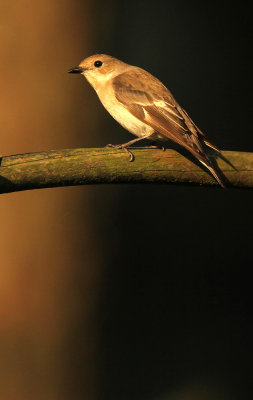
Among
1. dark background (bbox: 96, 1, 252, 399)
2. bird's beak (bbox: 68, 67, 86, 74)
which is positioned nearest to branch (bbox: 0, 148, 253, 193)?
bird's beak (bbox: 68, 67, 86, 74)

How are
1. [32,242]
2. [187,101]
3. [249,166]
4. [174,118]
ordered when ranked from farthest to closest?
[187,101]
[32,242]
[174,118]
[249,166]

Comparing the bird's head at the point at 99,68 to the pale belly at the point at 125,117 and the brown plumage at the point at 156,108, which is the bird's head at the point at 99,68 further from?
the pale belly at the point at 125,117

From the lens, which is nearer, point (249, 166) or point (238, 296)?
point (249, 166)

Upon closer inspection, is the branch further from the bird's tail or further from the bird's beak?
the bird's beak

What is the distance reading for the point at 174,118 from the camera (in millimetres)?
3797

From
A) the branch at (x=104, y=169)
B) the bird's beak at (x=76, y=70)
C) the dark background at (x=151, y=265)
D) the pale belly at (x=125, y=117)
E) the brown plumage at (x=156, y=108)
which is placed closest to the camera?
the branch at (x=104, y=169)

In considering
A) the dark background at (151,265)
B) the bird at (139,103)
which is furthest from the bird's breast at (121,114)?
the dark background at (151,265)

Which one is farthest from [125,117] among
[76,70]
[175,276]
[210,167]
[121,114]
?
[175,276]

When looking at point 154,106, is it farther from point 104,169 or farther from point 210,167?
point 104,169

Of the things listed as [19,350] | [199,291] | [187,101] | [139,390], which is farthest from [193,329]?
[187,101]

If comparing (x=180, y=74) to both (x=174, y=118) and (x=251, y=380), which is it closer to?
(x=174, y=118)

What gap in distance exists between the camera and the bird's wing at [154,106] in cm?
362

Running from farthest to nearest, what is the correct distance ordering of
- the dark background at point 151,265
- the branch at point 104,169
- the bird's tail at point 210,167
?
the dark background at point 151,265 < the bird's tail at point 210,167 < the branch at point 104,169

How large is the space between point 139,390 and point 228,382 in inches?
26.8
